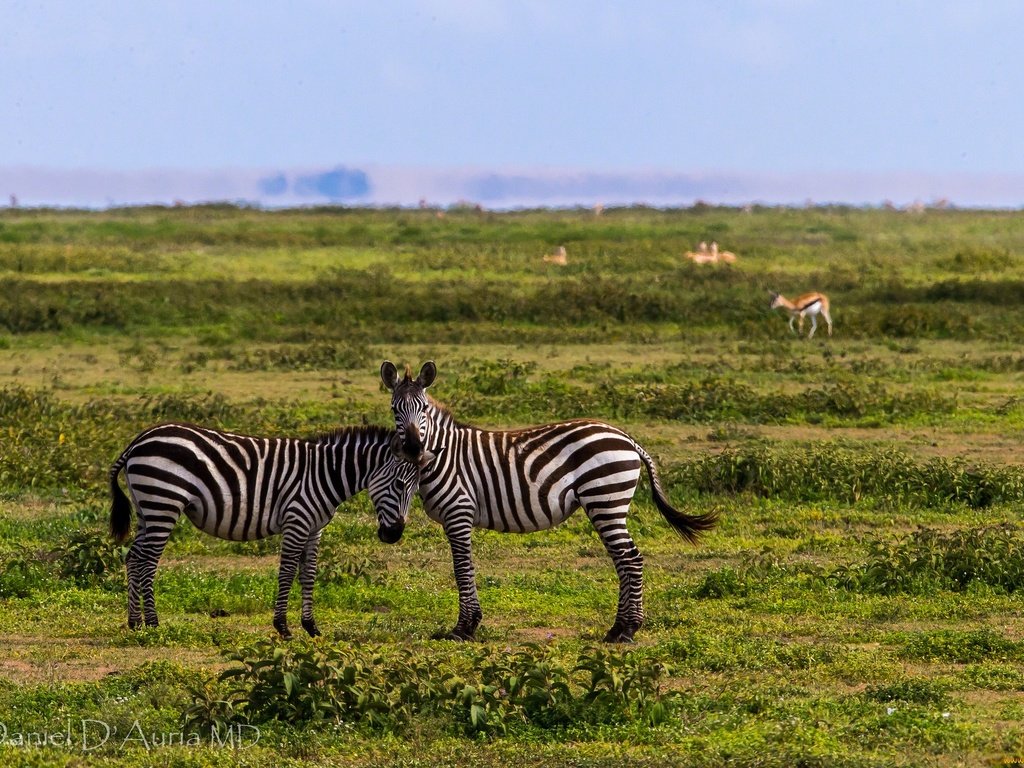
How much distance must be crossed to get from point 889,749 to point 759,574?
12.7 ft

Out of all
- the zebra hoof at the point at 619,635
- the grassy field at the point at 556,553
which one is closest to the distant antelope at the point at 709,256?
the grassy field at the point at 556,553

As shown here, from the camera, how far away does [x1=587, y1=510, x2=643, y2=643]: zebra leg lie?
30.1 feet

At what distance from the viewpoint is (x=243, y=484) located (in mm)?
9359

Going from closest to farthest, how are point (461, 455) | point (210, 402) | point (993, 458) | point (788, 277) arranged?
point (461, 455)
point (993, 458)
point (210, 402)
point (788, 277)

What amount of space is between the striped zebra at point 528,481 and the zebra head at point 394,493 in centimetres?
20

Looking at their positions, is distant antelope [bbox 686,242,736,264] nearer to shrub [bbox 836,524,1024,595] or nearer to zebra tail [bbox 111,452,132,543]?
shrub [bbox 836,524,1024,595]

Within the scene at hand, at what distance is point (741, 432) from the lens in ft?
55.2

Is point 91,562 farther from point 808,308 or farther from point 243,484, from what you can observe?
point 808,308

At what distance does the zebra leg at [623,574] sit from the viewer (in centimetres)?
916

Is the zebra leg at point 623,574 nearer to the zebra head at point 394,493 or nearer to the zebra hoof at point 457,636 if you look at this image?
the zebra hoof at point 457,636

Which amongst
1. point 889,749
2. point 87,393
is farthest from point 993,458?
point 87,393

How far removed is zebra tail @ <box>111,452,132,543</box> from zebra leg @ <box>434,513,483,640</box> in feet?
7.07

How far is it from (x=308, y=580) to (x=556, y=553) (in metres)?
3.06

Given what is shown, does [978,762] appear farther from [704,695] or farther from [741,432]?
[741,432]
